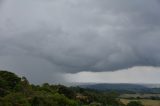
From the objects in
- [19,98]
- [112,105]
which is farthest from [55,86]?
[19,98]

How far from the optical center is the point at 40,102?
107938mm

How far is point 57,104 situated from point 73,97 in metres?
39.5

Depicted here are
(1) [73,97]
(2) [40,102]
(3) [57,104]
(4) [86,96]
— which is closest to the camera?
(2) [40,102]

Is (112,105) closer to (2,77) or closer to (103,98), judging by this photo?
(103,98)

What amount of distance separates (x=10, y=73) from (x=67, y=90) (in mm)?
22618

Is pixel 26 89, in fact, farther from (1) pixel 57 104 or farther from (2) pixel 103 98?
(2) pixel 103 98

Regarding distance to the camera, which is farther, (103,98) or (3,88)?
(103,98)

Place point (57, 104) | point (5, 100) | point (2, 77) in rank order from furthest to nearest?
point (2, 77)
point (57, 104)
point (5, 100)

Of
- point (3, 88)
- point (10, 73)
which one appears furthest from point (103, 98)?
point (3, 88)

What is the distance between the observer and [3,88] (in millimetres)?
129875

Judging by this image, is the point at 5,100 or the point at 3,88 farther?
the point at 3,88


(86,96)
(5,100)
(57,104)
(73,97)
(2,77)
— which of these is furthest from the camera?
(86,96)

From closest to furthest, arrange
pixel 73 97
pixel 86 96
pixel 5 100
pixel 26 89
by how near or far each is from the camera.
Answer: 1. pixel 5 100
2. pixel 26 89
3. pixel 73 97
4. pixel 86 96

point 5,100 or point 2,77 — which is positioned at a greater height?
point 2,77
